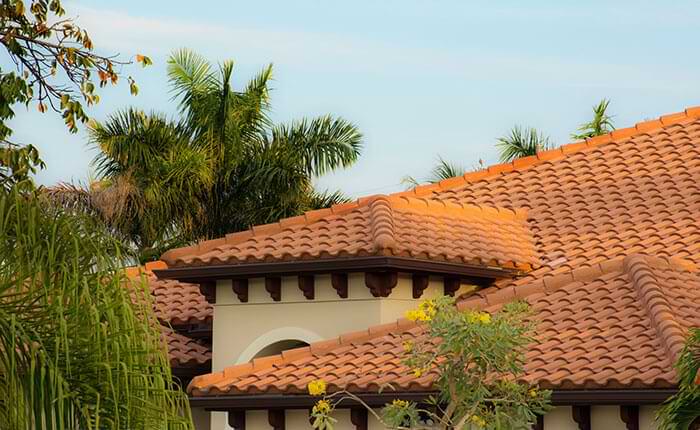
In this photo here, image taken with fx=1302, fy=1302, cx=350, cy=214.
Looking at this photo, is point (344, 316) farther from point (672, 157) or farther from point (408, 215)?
point (672, 157)

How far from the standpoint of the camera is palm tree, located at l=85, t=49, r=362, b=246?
28.2 metres

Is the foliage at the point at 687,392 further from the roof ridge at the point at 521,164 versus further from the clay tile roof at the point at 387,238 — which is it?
the roof ridge at the point at 521,164

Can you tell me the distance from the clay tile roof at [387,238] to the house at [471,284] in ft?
0.09

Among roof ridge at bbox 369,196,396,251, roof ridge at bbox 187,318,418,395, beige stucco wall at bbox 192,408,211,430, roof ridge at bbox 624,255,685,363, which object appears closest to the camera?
roof ridge at bbox 624,255,685,363

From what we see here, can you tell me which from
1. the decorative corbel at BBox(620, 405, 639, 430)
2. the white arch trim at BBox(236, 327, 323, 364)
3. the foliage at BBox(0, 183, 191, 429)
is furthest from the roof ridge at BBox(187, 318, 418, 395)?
the foliage at BBox(0, 183, 191, 429)

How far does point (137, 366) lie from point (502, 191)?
40.2 ft

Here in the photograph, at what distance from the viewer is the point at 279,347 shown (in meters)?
18.6

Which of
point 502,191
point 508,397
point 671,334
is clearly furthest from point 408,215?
point 508,397

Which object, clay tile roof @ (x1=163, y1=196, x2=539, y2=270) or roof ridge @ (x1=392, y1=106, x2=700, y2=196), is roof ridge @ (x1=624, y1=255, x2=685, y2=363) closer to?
clay tile roof @ (x1=163, y1=196, x2=539, y2=270)

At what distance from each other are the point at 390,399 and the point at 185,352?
5161 millimetres

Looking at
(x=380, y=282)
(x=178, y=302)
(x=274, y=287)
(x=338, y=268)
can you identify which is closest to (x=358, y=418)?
(x=380, y=282)

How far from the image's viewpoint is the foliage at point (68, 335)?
9.13m

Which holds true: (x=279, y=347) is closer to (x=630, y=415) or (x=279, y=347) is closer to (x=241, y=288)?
(x=241, y=288)

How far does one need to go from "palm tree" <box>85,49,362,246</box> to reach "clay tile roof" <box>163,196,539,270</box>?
361 inches
